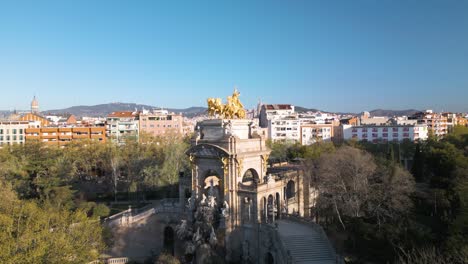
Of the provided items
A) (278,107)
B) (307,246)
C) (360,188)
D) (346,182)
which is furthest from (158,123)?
(307,246)

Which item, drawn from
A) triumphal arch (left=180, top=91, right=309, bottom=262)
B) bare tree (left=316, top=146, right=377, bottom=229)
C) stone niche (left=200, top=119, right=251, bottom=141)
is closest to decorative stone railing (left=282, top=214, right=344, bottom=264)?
triumphal arch (left=180, top=91, right=309, bottom=262)

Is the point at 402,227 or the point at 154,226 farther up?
the point at 402,227

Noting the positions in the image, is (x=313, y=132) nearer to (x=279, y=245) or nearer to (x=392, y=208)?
(x=392, y=208)

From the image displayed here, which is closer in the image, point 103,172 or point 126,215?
point 126,215

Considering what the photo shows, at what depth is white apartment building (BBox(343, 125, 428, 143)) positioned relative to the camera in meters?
95.5

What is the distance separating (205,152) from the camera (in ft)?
106

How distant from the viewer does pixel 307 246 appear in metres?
27.3

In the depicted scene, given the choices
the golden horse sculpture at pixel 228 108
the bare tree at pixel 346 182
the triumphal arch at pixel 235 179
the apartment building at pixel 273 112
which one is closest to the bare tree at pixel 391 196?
the bare tree at pixel 346 182

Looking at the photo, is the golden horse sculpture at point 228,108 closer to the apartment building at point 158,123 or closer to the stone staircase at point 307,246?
the stone staircase at point 307,246

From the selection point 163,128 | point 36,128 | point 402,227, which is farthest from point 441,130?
point 36,128

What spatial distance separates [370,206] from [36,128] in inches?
3157

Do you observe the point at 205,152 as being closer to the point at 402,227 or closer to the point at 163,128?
the point at 402,227

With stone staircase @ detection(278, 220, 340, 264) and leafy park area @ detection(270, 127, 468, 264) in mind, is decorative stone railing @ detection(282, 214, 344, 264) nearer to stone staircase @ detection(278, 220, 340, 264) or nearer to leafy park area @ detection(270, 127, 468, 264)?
stone staircase @ detection(278, 220, 340, 264)

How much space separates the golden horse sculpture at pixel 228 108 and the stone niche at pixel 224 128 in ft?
2.70
